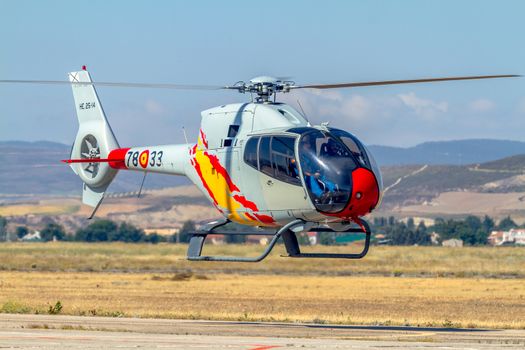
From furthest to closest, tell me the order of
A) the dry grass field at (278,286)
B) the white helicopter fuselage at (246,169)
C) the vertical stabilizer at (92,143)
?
1. the dry grass field at (278,286)
2. the vertical stabilizer at (92,143)
3. the white helicopter fuselage at (246,169)

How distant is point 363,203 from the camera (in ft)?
90.8

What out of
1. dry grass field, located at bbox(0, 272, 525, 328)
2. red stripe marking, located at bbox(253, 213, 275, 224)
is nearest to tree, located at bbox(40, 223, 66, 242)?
dry grass field, located at bbox(0, 272, 525, 328)

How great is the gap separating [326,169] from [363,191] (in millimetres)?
994

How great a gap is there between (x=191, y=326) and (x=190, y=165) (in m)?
4.35

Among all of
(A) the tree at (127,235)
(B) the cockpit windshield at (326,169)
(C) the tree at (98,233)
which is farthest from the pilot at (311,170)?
(A) the tree at (127,235)

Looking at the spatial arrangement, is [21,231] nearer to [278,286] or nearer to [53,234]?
[53,234]

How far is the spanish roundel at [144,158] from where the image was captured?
112ft

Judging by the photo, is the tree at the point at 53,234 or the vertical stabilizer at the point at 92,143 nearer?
the vertical stabilizer at the point at 92,143

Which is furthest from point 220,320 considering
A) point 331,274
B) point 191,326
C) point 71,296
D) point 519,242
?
point 519,242

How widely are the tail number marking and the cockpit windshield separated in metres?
6.65

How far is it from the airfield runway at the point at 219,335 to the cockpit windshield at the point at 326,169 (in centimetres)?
324

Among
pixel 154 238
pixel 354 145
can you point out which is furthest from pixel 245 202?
pixel 154 238

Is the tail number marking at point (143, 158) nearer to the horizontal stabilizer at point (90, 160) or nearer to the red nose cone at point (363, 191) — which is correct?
→ the horizontal stabilizer at point (90, 160)

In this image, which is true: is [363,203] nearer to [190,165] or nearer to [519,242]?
[190,165]
